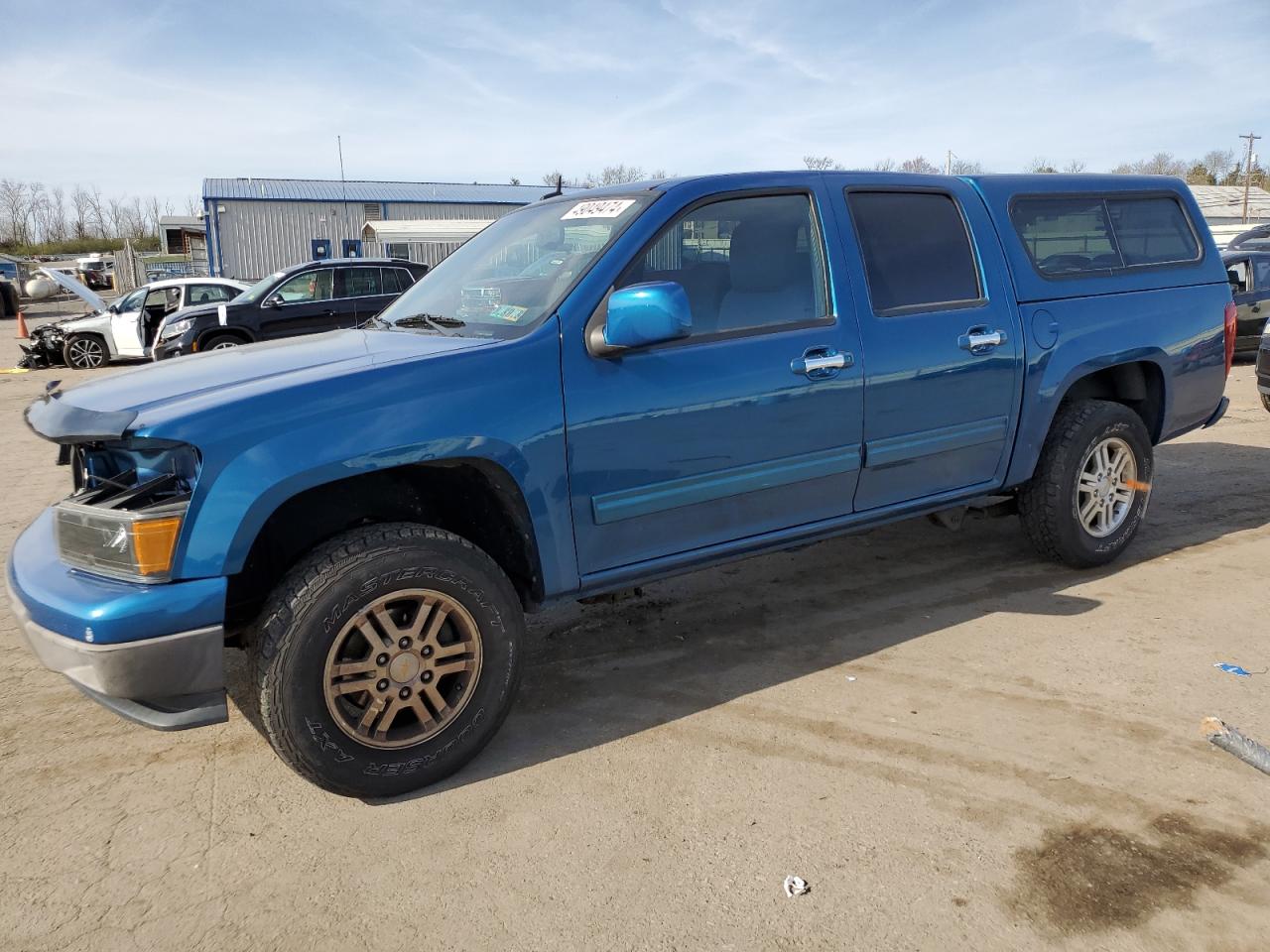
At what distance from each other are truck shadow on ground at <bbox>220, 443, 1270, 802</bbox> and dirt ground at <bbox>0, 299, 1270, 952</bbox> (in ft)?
0.07

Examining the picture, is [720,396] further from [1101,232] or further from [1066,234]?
[1101,232]

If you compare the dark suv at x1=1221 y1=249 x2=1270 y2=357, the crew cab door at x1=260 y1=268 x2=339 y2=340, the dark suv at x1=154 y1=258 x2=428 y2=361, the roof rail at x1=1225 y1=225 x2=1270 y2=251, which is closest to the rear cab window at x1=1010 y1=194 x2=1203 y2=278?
the dark suv at x1=1221 y1=249 x2=1270 y2=357

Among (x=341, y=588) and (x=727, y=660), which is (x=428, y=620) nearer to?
(x=341, y=588)

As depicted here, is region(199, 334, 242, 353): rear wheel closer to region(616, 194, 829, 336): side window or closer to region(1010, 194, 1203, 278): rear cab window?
region(616, 194, 829, 336): side window

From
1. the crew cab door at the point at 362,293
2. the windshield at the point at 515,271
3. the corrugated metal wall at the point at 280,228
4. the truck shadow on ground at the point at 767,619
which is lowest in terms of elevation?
the truck shadow on ground at the point at 767,619

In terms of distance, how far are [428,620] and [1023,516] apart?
10.4 feet

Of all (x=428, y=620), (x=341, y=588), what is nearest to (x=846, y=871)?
(x=428, y=620)

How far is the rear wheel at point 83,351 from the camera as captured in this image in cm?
1631

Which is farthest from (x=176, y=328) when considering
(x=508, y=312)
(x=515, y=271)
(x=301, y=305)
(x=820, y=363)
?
(x=820, y=363)

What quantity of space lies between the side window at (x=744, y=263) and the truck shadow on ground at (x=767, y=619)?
4.53ft

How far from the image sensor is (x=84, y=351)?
53.7 feet

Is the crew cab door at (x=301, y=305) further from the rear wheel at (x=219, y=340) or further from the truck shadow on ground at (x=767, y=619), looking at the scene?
the truck shadow on ground at (x=767, y=619)

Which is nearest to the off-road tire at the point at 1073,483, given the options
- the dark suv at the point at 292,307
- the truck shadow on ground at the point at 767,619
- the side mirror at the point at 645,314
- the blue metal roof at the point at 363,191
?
the truck shadow on ground at the point at 767,619

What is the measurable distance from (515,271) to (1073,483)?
112 inches
